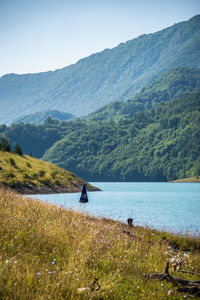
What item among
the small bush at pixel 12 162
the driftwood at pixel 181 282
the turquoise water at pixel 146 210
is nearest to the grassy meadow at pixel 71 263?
the driftwood at pixel 181 282

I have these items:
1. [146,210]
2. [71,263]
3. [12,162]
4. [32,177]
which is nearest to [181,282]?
[71,263]

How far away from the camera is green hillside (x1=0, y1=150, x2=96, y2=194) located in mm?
48000

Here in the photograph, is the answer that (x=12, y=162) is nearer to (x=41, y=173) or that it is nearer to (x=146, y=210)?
(x=41, y=173)

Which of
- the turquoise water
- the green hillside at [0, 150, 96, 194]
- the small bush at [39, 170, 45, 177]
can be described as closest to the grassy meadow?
the turquoise water

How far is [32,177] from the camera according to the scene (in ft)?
174

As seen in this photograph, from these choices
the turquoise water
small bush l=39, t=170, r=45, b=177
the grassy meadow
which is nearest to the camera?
the grassy meadow

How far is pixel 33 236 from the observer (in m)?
8.30

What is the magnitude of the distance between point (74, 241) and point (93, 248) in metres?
0.47

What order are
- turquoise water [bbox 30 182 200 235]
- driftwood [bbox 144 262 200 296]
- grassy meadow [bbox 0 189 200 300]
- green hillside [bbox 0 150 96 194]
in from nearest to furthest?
1. grassy meadow [bbox 0 189 200 300]
2. driftwood [bbox 144 262 200 296]
3. turquoise water [bbox 30 182 200 235]
4. green hillside [bbox 0 150 96 194]

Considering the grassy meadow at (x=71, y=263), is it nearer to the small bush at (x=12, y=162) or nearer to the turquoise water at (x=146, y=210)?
the turquoise water at (x=146, y=210)

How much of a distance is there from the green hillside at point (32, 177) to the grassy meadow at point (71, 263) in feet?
120

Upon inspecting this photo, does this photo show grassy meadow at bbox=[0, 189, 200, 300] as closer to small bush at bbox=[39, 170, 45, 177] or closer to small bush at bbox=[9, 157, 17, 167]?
small bush at bbox=[9, 157, 17, 167]

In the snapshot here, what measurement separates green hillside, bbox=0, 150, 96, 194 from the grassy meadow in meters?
36.6

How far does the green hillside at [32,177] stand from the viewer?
48.0 meters
